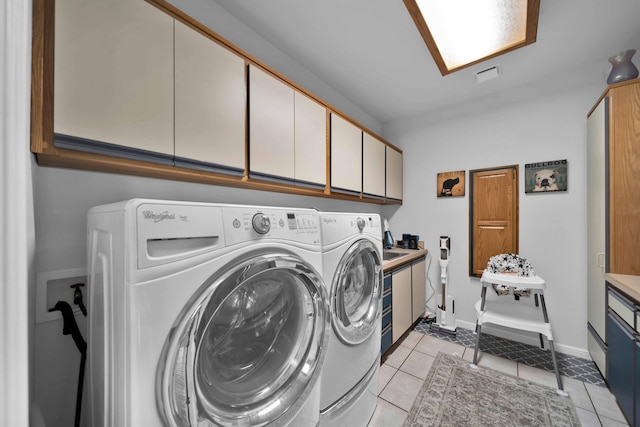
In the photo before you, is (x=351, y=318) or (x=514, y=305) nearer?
(x=351, y=318)

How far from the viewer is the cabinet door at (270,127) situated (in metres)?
1.36

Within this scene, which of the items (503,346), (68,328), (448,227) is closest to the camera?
(68,328)

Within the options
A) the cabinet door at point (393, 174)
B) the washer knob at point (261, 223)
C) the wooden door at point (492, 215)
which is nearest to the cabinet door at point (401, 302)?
the wooden door at point (492, 215)

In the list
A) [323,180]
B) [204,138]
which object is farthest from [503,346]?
[204,138]

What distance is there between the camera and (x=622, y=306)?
1411 mm

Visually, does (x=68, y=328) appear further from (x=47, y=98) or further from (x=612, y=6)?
(x=612, y=6)

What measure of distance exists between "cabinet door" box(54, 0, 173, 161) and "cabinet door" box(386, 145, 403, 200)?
2.28 metres

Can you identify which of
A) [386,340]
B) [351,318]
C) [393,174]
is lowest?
[386,340]

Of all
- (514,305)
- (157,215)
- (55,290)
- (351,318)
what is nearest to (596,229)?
(514,305)

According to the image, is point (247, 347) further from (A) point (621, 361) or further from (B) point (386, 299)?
(A) point (621, 361)

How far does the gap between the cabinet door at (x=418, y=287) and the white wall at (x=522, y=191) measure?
17 cm

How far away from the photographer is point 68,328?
0.89 metres

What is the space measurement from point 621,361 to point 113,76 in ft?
10.00

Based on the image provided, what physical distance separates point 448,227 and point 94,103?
309 cm
